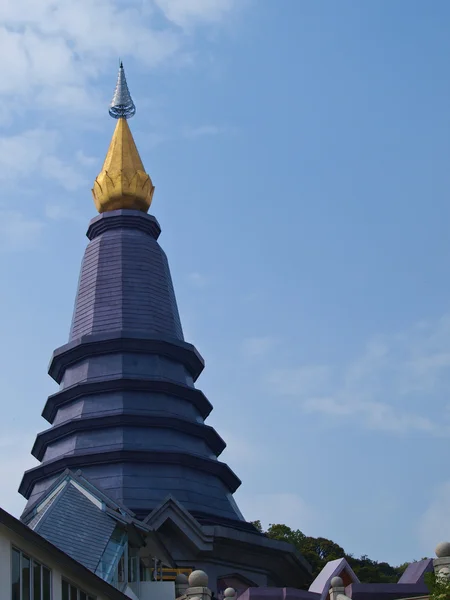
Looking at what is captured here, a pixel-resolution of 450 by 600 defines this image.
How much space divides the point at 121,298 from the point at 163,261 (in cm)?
458

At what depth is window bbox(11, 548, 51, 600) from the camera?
2147 centimetres

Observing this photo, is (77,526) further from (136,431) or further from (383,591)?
(136,431)

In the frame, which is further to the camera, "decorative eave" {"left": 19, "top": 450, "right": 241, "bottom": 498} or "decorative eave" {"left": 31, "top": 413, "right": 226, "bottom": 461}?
"decorative eave" {"left": 31, "top": 413, "right": 226, "bottom": 461}

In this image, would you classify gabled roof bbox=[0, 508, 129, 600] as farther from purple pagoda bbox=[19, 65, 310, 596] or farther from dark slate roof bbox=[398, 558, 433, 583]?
dark slate roof bbox=[398, 558, 433, 583]

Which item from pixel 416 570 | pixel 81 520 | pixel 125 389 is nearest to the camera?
pixel 81 520

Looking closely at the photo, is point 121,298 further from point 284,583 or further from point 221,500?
point 284,583

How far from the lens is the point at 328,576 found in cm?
3272

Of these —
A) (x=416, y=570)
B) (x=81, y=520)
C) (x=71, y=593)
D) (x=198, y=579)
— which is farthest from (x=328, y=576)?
(x=71, y=593)

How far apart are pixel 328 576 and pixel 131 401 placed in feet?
51.9

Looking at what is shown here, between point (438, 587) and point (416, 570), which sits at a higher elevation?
point (416, 570)

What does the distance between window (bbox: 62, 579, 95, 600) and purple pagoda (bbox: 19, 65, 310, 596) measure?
7034 millimetres

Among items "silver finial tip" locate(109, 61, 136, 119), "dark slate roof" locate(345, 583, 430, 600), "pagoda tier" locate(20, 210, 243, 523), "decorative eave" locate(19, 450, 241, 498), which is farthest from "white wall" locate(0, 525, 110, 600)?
"silver finial tip" locate(109, 61, 136, 119)

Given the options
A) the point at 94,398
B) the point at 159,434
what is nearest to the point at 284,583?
the point at 159,434

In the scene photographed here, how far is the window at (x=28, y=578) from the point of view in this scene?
70.4 feet
